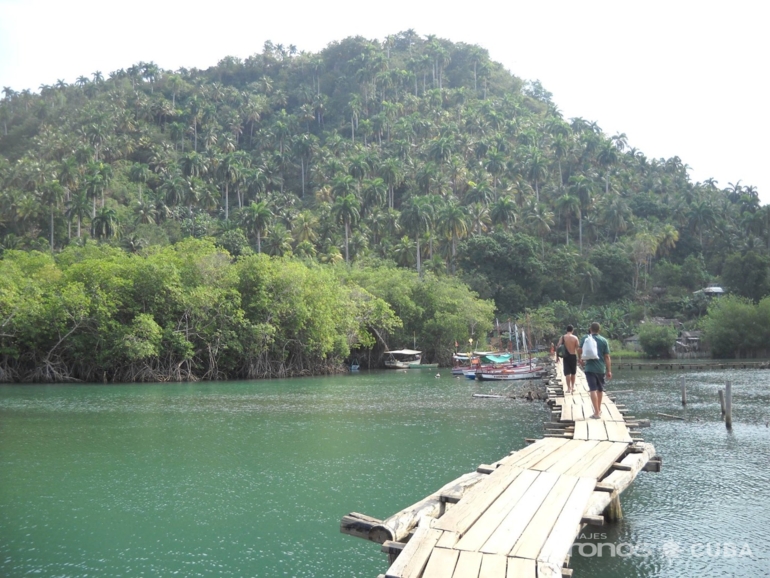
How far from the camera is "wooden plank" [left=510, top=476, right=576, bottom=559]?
7234 millimetres

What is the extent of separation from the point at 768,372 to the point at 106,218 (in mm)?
66021

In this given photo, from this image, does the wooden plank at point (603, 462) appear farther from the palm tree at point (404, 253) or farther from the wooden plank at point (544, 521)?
the palm tree at point (404, 253)

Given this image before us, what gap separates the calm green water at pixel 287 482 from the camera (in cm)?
1166

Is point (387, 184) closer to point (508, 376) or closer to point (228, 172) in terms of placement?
point (228, 172)

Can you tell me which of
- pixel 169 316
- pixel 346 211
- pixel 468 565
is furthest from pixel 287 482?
pixel 346 211

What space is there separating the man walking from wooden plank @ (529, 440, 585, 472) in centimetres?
296

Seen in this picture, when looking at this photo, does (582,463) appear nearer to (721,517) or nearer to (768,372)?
(721,517)

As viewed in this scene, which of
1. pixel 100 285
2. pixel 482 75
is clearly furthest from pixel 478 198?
pixel 482 75

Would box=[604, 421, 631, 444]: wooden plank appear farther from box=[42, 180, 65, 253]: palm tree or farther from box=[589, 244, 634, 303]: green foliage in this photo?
box=[42, 180, 65, 253]: palm tree

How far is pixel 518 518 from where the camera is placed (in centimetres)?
831

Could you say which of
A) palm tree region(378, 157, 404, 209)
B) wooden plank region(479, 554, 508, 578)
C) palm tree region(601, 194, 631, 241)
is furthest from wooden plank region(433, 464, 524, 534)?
palm tree region(378, 157, 404, 209)

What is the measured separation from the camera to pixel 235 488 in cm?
1662

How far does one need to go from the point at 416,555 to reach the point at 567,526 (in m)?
2.02

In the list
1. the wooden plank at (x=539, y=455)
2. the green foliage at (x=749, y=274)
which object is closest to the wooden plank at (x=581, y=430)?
the wooden plank at (x=539, y=455)
